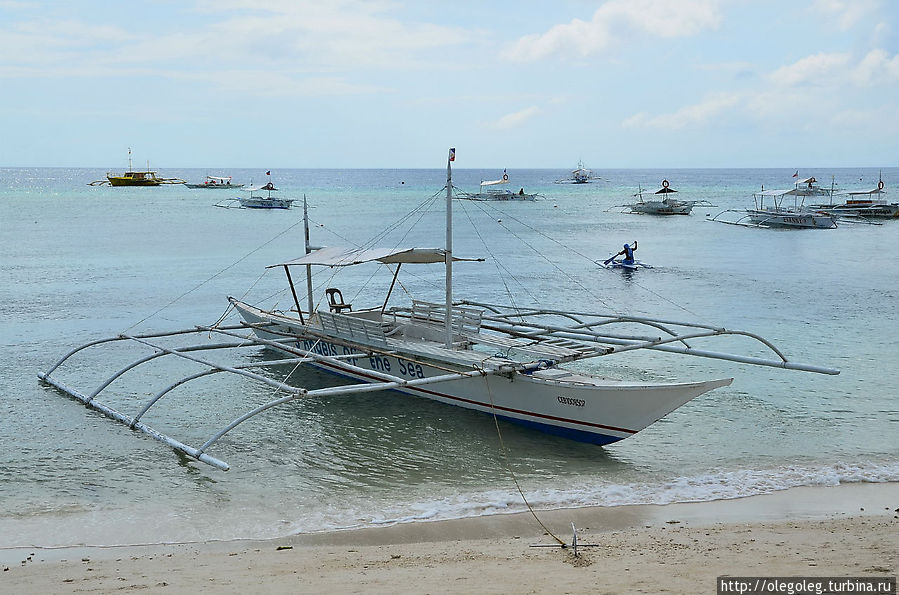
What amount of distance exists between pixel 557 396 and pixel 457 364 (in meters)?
2.16

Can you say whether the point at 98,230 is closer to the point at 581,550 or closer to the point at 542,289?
the point at 542,289

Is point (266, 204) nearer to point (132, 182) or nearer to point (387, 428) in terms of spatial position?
point (132, 182)

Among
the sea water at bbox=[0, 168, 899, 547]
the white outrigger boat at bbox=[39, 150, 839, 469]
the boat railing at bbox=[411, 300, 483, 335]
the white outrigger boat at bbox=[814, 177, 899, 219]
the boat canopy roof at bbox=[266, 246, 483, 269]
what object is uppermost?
the white outrigger boat at bbox=[814, 177, 899, 219]

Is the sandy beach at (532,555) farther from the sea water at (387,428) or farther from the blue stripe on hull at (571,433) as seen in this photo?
the blue stripe on hull at (571,433)

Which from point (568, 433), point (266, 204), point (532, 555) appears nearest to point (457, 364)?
point (568, 433)

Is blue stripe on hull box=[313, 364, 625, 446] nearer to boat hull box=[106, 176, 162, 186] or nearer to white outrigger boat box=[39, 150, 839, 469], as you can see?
white outrigger boat box=[39, 150, 839, 469]

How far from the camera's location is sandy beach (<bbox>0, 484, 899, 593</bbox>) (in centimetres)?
752

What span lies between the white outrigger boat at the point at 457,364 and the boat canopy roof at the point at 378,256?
3cm

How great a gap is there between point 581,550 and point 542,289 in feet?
79.7

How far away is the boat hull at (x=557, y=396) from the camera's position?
12.4m

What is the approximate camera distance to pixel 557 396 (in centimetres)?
1327

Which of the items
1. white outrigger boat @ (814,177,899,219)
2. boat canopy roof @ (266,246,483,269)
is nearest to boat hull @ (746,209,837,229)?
white outrigger boat @ (814,177,899,219)

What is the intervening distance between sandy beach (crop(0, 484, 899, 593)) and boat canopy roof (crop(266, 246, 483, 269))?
6351 millimetres

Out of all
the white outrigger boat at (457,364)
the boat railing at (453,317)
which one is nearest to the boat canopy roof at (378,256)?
the white outrigger boat at (457,364)
